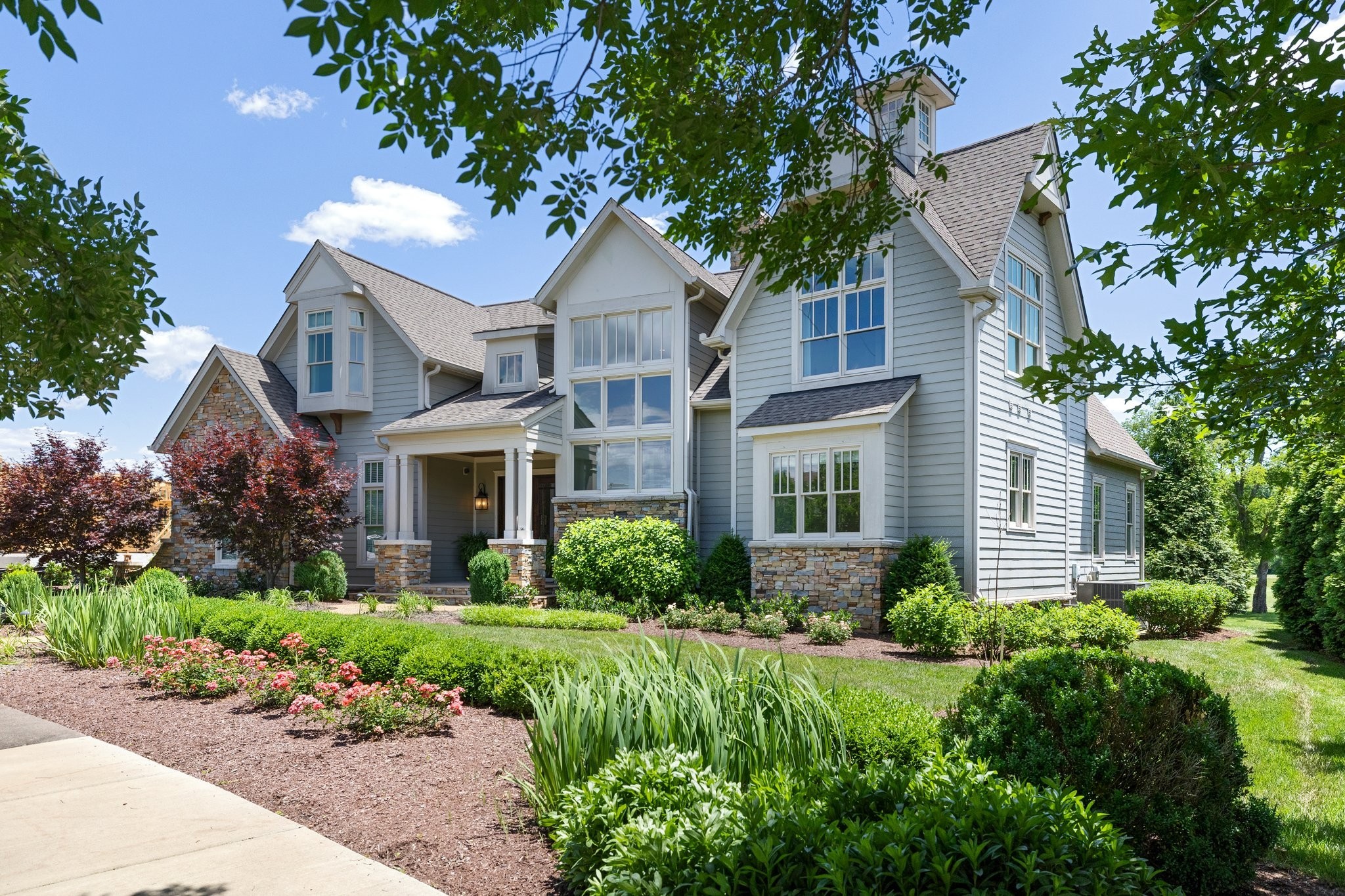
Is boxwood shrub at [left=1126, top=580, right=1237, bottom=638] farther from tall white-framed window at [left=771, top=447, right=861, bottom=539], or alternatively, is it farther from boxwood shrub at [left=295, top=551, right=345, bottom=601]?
boxwood shrub at [left=295, top=551, right=345, bottom=601]

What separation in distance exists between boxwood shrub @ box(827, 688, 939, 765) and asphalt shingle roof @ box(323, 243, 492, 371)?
16804 millimetres

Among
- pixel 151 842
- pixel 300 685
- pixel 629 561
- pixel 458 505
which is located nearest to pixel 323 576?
pixel 458 505

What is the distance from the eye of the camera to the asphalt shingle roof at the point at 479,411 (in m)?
17.8

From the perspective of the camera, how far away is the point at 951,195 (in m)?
16.1

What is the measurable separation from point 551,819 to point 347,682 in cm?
383

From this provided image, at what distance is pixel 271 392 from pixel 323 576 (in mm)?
5562

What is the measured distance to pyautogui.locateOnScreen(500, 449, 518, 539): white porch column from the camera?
17.4 metres

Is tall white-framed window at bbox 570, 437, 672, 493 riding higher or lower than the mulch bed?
Answer: higher

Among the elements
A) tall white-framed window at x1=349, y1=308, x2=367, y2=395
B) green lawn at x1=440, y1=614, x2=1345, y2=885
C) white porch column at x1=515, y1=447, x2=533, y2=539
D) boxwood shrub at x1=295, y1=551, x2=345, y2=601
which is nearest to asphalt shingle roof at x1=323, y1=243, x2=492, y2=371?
tall white-framed window at x1=349, y1=308, x2=367, y2=395

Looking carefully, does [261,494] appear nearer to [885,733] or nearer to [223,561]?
[223,561]

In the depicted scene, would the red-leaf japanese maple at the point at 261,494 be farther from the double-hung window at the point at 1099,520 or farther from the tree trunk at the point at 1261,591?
the tree trunk at the point at 1261,591

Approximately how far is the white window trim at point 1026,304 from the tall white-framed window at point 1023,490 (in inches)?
58.4

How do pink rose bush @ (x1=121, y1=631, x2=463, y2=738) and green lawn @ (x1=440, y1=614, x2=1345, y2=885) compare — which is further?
pink rose bush @ (x1=121, y1=631, x2=463, y2=738)

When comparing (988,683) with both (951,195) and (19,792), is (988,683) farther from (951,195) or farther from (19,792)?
(951,195)
